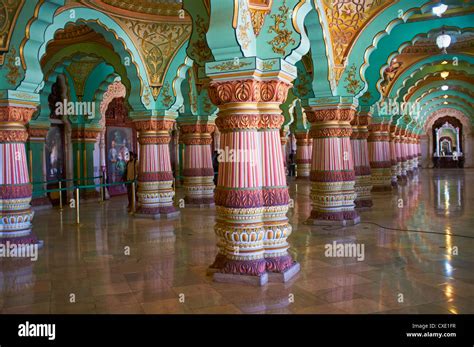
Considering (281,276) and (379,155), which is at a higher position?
(379,155)

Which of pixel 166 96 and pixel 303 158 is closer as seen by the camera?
pixel 166 96

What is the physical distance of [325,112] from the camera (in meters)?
7.81

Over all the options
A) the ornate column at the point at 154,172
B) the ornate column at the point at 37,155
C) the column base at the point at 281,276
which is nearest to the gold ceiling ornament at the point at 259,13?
the column base at the point at 281,276

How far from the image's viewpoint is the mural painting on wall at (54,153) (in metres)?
13.2

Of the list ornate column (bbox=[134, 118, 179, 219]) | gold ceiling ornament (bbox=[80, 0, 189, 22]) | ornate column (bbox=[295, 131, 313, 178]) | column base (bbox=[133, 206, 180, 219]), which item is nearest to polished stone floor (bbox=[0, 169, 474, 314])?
column base (bbox=[133, 206, 180, 219])

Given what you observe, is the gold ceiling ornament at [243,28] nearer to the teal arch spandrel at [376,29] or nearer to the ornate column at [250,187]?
the ornate column at [250,187]

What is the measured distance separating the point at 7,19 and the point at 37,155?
21.8ft

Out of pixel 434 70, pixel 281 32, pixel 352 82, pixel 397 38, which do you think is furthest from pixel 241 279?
pixel 434 70

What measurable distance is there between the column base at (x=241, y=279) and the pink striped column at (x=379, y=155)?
1046 centimetres

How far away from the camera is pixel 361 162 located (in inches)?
419

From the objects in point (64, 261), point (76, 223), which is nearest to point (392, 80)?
point (76, 223)

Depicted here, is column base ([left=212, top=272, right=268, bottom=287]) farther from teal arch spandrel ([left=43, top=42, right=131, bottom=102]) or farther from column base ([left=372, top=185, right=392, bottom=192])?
column base ([left=372, top=185, right=392, bottom=192])

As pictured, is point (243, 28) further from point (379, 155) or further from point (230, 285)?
point (379, 155)

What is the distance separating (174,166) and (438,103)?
1943cm
